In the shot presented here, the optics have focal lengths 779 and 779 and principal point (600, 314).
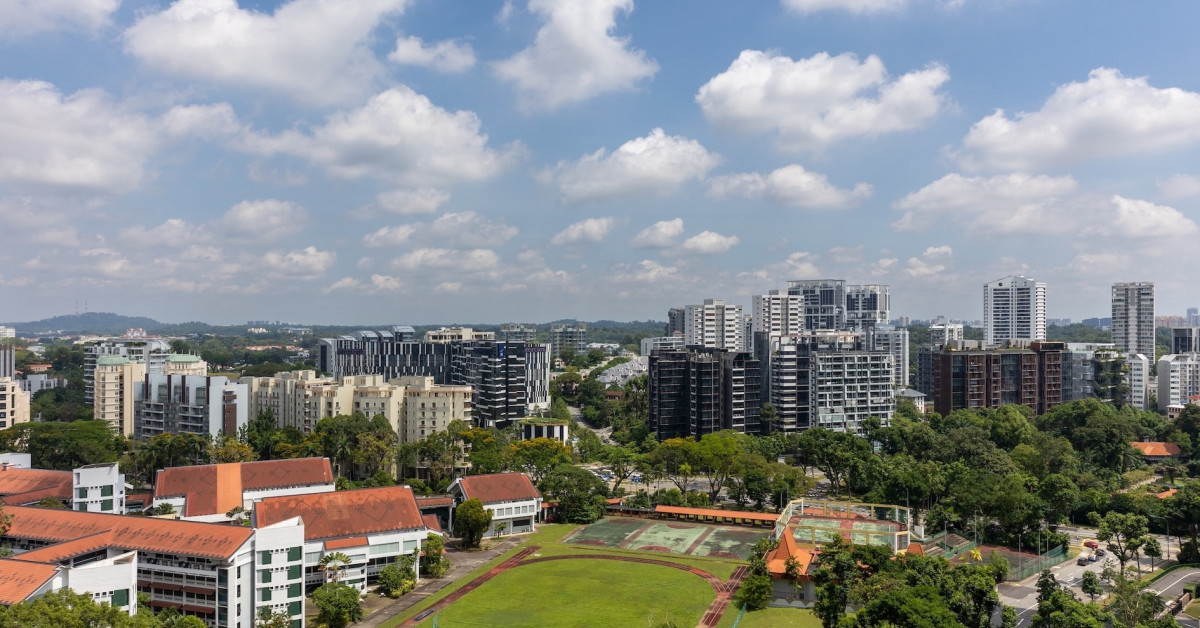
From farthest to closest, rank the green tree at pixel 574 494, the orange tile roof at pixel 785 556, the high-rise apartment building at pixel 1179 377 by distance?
the high-rise apartment building at pixel 1179 377 → the green tree at pixel 574 494 → the orange tile roof at pixel 785 556

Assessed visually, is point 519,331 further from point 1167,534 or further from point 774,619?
point 774,619

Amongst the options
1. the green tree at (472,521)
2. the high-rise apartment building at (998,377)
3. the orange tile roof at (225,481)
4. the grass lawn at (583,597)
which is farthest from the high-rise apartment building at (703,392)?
the orange tile roof at (225,481)

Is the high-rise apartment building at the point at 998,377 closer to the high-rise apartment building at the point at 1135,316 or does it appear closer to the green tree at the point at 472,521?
the high-rise apartment building at the point at 1135,316

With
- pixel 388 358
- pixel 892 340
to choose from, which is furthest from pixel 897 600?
pixel 892 340

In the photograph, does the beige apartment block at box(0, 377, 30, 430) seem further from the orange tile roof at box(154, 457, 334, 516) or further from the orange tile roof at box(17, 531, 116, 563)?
the orange tile roof at box(17, 531, 116, 563)

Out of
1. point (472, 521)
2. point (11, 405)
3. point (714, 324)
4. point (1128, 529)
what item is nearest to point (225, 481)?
point (472, 521)
